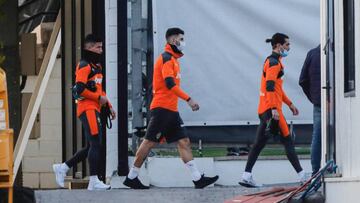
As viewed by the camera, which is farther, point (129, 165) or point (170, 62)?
point (129, 165)

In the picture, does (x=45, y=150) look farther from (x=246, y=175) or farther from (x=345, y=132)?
(x=345, y=132)

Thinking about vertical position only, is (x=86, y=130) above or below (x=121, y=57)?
below

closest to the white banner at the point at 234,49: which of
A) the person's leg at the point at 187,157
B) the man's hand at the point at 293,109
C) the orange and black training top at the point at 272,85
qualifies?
the man's hand at the point at 293,109

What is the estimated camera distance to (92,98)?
41.4ft

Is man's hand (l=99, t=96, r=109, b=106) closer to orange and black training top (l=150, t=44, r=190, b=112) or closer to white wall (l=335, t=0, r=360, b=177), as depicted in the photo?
orange and black training top (l=150, t=44, r=190, b=112)

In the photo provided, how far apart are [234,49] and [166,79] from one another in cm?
194

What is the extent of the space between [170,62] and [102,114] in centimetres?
110

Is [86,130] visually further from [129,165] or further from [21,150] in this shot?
[21,150]

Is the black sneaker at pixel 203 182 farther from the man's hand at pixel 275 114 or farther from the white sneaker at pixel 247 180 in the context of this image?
the man's hand at pixel 275 114

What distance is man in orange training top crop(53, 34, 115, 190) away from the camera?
41.3ft

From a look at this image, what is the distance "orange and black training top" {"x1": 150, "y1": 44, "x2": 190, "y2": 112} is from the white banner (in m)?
1.37

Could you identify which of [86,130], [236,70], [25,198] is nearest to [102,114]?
[86,130]

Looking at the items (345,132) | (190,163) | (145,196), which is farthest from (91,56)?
(345,132)

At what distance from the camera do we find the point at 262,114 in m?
12.8
